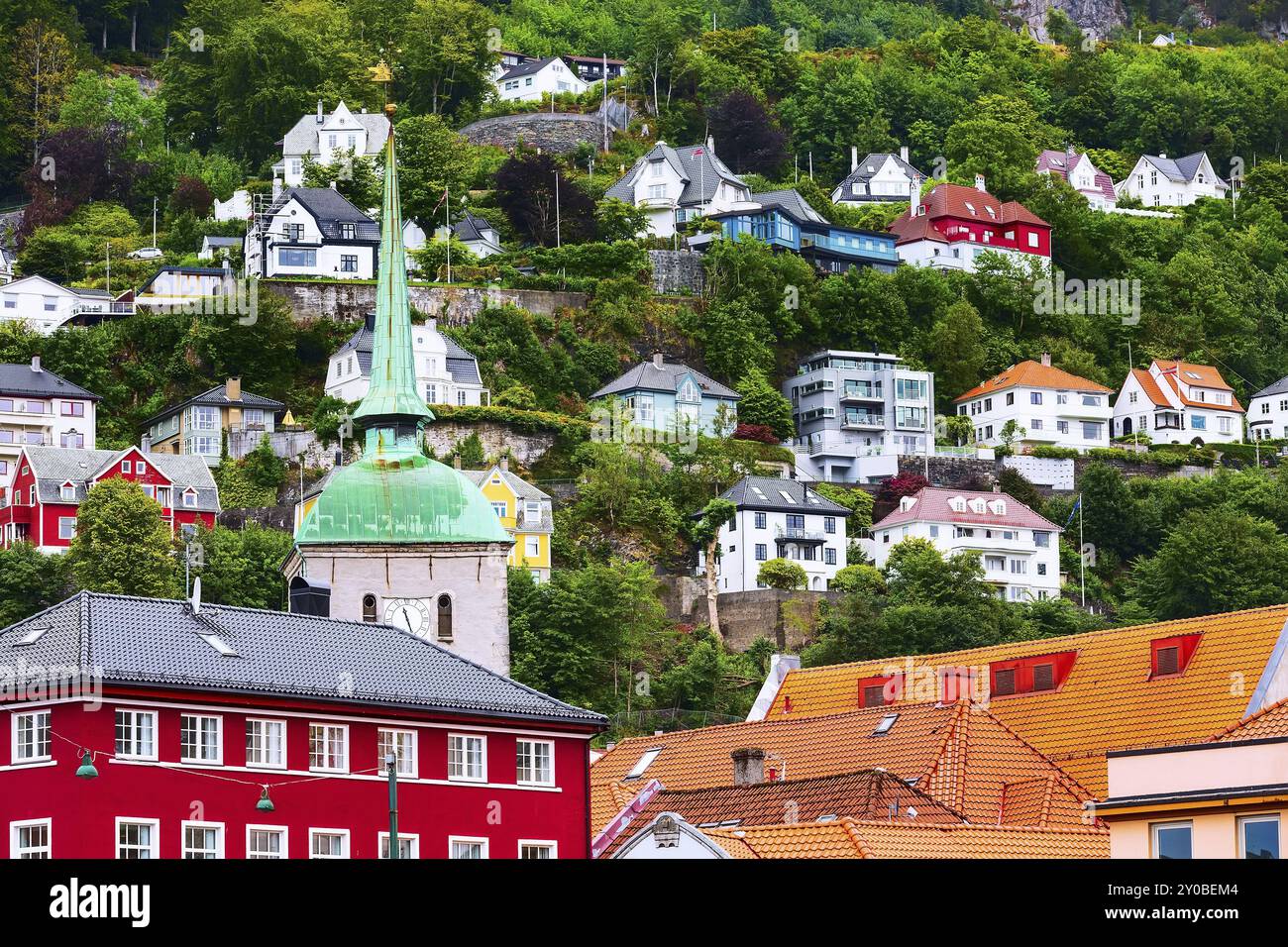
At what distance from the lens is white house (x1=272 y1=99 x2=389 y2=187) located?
565 feet

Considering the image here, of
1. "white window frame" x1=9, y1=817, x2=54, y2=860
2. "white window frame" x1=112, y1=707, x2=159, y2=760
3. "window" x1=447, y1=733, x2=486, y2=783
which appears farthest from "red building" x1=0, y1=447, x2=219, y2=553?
"white window frame" x1=9, y1=817, x2=54, y2=860

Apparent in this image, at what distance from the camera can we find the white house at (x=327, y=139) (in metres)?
172

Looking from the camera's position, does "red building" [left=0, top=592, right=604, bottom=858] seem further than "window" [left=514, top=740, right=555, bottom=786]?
No

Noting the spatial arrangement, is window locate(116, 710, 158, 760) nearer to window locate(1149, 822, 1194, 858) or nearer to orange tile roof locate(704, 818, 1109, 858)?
orange tile roof locate(704, 818, 1109, 858)

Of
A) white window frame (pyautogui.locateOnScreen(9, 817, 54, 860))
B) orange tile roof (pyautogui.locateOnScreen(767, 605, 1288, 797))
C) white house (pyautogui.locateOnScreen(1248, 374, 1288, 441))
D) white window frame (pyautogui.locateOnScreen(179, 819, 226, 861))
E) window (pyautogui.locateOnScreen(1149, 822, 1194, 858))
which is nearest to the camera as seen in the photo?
window (pyautogui.locateOnScreen(1149, 822, 1194, 858))

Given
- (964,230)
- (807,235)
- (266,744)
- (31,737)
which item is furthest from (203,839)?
(964,230)

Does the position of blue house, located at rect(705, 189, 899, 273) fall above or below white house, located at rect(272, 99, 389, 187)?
below

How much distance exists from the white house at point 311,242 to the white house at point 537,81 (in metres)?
44.4

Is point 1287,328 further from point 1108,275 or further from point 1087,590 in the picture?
point 1087,590

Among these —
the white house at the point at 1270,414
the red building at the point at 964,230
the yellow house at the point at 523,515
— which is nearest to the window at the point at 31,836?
the yellow house at the point at 523,515

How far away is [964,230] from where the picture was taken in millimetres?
172000

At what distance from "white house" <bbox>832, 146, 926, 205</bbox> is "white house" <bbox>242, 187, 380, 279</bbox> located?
45558 millimetres

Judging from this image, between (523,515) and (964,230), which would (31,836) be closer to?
(523,515)

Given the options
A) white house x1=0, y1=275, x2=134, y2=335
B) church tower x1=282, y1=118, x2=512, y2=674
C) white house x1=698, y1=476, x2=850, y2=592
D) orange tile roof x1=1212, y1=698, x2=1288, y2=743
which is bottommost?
orange tile roof x1=1212, y1=698, x2=1288, y2=743
